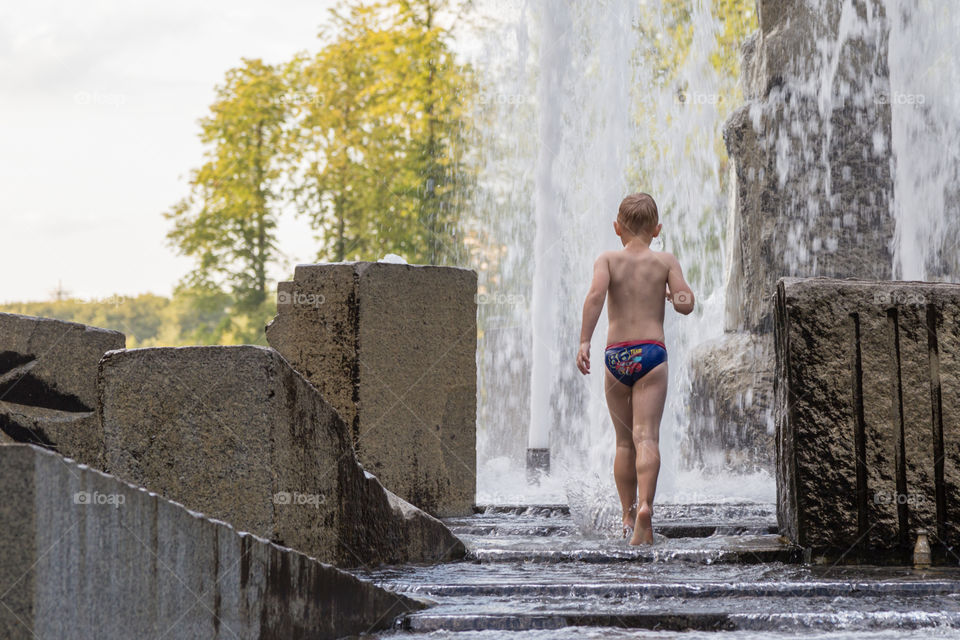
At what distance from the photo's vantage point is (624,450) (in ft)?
20.4

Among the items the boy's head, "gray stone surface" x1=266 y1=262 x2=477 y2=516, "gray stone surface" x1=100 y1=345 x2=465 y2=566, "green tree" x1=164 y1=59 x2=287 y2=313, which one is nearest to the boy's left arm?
the boy's head

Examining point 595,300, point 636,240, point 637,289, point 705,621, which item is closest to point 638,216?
point 636,240

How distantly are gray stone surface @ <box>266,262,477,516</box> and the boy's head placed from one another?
161 cm

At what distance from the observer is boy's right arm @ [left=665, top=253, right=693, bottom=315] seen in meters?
6.08

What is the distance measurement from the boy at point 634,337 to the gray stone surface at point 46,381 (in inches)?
132

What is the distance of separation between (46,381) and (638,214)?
4041 mm

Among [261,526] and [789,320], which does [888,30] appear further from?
[261,526]

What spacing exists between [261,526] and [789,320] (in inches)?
94.8

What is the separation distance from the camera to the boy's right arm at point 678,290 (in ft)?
19.9

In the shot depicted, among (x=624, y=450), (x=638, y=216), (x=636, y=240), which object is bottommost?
(x=624, y=450)

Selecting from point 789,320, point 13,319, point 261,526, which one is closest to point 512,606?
point 261,526

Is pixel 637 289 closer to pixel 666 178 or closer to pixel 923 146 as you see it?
pixel 923 146

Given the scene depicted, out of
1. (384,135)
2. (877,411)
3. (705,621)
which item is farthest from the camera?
(384,135)

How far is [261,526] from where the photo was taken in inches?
179
